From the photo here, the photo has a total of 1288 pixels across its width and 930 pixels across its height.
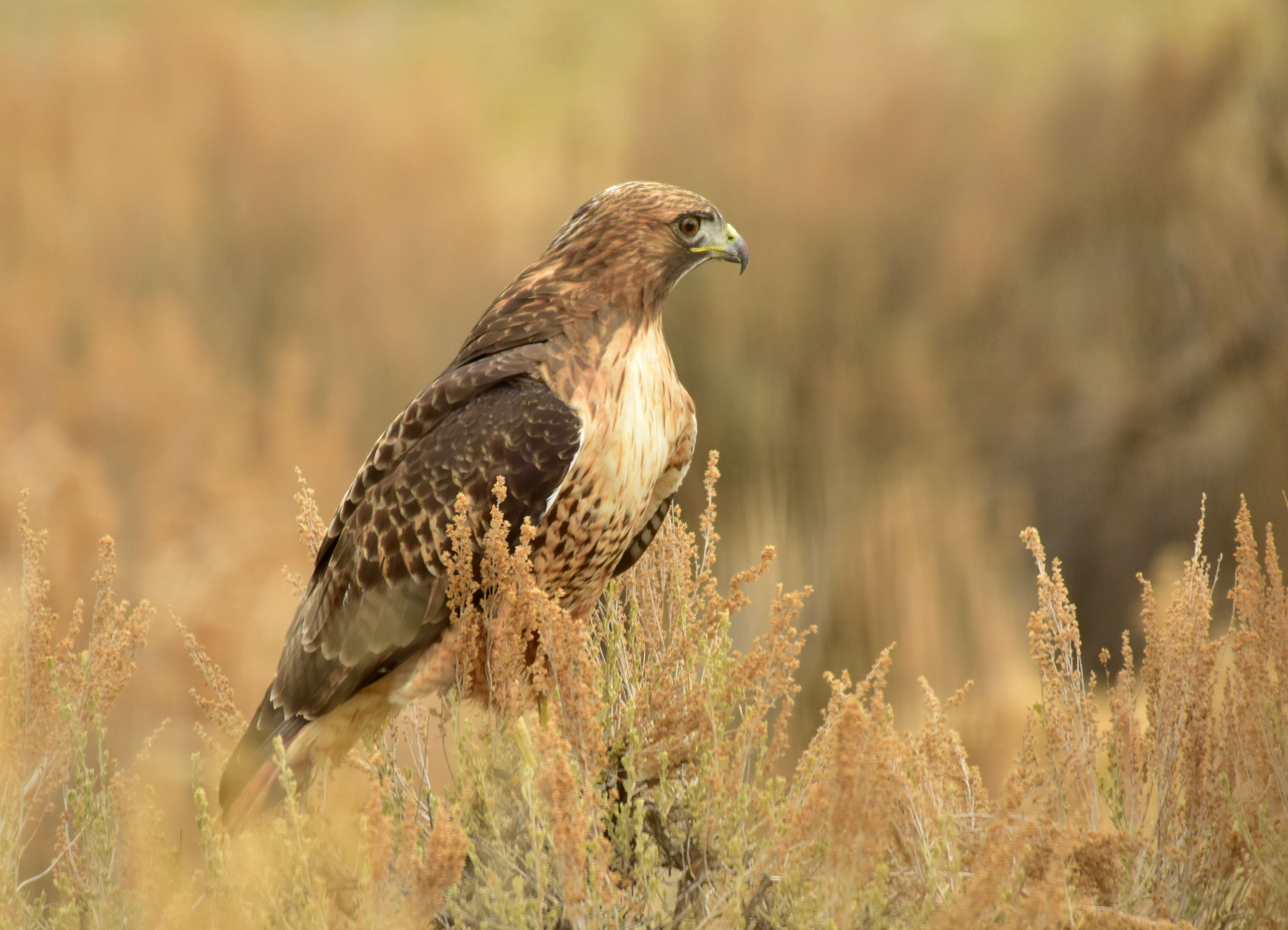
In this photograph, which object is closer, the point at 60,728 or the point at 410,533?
the point at 60,728

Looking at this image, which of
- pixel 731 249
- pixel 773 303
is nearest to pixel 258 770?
pixel 731 249

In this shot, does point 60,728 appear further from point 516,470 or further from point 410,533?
point 516,470

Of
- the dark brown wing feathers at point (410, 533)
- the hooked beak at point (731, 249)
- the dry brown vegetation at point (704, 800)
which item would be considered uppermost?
the hooked beak at point (731, 249)

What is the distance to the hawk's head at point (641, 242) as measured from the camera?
287 centimetres

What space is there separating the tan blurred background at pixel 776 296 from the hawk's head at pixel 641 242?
3710mm

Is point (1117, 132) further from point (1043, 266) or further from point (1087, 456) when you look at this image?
point (1087, 456)

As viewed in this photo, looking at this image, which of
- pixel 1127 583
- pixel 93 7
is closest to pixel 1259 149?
pixel 1127 583

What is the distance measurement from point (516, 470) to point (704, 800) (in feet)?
2.64

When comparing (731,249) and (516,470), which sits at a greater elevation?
(731,249)

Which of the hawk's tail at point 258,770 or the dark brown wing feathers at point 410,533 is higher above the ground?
the dark brown wing feathers at point 410,533

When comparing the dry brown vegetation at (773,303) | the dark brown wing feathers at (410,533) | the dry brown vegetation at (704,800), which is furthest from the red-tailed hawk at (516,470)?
the dry brown vegetation at (773,303)

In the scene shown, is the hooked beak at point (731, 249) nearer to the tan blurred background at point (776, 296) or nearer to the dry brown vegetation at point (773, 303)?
the dry brown vegetation at point (773, 303)

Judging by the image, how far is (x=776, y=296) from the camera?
841 cm

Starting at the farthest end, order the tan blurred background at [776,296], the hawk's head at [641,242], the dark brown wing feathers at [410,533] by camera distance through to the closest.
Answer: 1. the tan blurred background at [776,296]
2. the hawk's head at [641,242]
3. the dark brown wing feathers at [410,533]
